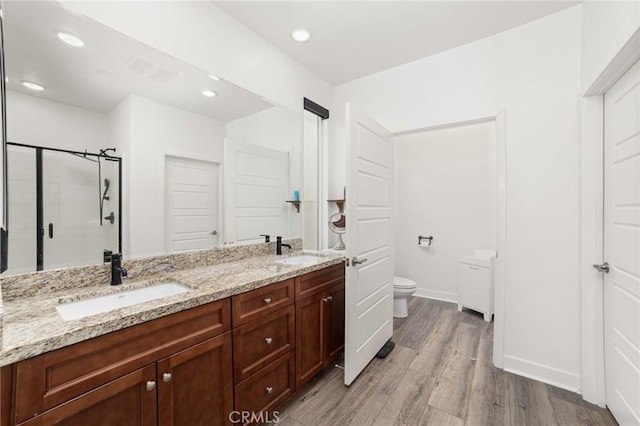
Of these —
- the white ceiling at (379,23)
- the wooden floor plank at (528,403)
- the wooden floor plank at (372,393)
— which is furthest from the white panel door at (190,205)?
the wooden floor plank at (528,403)

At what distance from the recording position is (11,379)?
0.80 meters

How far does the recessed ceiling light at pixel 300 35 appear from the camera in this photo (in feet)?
7.04

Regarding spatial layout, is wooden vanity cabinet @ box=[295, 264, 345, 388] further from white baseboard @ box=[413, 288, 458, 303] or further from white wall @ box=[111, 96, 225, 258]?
white baseboard @ box=[413, 288, 458, 303]

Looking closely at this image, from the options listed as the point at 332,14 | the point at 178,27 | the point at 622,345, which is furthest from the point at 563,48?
the point at 178,27

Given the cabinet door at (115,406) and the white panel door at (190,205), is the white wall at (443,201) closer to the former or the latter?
the white panel door at (190,205)

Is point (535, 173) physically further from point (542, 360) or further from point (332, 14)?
point (332, 14)

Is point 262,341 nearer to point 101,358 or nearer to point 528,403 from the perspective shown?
point 101,358

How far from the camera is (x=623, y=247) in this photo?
5.01ft

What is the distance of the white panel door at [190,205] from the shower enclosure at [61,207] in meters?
0.27

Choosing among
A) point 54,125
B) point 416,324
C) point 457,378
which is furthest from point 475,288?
point 54,125

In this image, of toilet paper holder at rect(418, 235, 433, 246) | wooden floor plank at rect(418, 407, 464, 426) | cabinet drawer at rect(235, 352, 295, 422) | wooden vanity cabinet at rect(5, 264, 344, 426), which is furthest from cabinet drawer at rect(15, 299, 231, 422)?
toilet paper holder at rect(418, 235, 433, 246)

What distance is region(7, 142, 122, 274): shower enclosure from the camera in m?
1.21

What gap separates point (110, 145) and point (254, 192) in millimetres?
1044

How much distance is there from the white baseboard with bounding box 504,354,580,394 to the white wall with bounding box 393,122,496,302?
5.18ft
